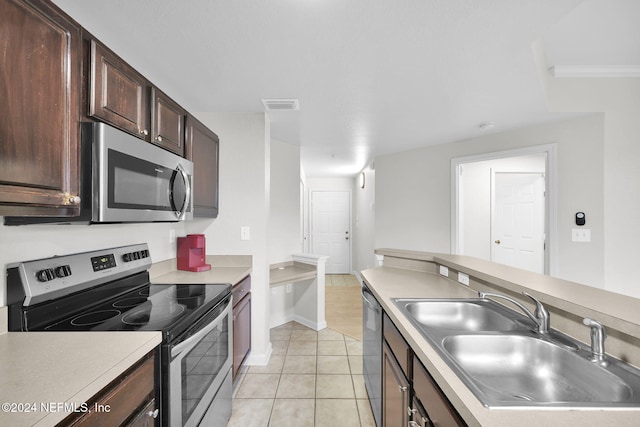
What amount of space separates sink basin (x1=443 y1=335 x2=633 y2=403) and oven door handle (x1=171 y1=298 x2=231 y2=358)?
3.57 ft

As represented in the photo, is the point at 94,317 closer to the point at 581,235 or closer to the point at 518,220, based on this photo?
the point at 581,235

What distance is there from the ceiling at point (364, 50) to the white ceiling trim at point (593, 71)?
6cm

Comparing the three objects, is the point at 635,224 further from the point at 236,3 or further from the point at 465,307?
the point at 236,3

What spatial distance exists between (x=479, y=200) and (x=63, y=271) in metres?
4.63

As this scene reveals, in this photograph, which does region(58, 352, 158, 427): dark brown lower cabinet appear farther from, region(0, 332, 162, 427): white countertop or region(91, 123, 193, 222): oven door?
region(91, 123, 193, 222): oven door

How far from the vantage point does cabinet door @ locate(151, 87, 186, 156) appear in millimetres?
1570

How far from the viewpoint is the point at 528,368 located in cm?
103

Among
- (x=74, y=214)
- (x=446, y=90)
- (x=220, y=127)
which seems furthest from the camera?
(x=220, y=127)

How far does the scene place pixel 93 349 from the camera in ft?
3.04

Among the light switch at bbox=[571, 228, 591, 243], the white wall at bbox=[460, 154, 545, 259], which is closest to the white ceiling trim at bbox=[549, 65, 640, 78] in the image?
the light switch at bbox=[571, 228, 591, 243]

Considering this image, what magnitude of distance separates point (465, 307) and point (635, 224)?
220cm

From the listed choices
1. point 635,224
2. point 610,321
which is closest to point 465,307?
point 610,321

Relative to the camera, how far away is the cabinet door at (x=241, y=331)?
2.02m

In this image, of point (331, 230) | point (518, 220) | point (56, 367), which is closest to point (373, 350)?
point (56, 367)
